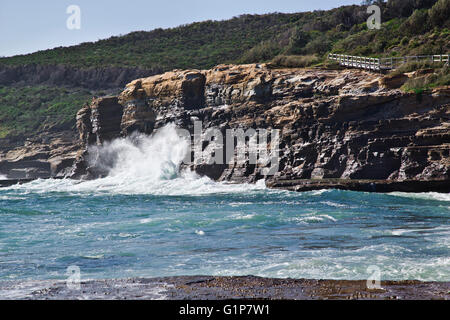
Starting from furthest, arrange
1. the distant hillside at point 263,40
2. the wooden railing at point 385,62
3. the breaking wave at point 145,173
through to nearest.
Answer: the distant hillside at point 263,40 < the breaking wave at point 145,173 < the wooden railing at point 385,62

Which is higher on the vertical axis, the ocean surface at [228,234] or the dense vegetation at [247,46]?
the dense vegetation at [247,46]

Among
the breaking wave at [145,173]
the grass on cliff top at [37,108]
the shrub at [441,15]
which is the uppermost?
the shrub at [441,15]

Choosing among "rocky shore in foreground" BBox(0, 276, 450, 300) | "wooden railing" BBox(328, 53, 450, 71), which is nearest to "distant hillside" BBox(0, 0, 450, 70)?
"wooden railing" BBox(328, 53, 450, 71)

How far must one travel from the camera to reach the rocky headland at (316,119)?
1100 inches

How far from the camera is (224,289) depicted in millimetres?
8852

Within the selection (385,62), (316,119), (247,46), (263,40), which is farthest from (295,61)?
(263,40)

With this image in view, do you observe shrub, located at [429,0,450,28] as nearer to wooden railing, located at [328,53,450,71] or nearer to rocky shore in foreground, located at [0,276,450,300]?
wooden railing, located at [328,53,450,71]

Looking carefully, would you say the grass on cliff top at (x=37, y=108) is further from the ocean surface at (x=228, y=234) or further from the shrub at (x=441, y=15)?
the shrub at (x=441, y=15)

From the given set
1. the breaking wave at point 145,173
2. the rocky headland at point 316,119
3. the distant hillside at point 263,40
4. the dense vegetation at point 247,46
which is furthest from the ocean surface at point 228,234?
the distant hillside at point 263,40

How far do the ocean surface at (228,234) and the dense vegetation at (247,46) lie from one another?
11.2 meters

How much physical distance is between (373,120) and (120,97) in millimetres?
23486

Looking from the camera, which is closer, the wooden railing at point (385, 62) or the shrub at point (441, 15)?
the wooden railing at point (385, 62)

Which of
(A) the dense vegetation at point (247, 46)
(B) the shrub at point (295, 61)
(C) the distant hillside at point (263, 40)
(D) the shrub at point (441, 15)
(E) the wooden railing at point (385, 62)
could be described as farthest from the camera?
(C) the distant hillside at point (263, 40)
